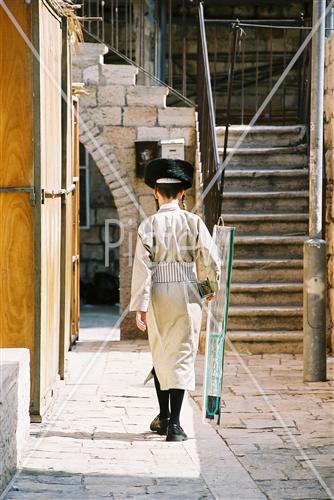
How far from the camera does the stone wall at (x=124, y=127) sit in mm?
11312

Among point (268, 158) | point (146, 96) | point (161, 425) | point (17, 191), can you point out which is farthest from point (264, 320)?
point (17, 191)

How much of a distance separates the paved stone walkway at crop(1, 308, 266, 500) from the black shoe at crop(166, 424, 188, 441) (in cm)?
5

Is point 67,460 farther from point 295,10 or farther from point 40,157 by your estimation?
point 295,10

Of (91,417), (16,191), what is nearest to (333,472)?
(91,417)

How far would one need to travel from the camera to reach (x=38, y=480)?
16.7ft

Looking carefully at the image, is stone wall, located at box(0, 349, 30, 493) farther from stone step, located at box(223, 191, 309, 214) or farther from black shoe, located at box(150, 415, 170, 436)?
stone step, located at box(223, 191, 309, 214)

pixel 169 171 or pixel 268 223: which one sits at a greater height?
pixel 169 171

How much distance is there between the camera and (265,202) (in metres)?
10.9

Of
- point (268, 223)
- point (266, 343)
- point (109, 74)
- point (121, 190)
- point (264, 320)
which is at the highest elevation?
point (109, 74)

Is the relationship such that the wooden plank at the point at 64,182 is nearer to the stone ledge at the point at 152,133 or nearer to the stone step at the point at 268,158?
the stone ledge at the point at 152,133

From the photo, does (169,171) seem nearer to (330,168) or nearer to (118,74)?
(330,168)

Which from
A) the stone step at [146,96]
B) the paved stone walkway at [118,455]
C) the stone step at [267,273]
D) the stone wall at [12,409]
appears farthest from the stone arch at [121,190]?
the stone wall at [12,409]

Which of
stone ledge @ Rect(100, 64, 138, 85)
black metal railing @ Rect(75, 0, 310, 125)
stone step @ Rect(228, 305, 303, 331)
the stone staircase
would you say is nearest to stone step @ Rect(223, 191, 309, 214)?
the stone staircase

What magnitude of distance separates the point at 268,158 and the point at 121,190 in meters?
1.63
